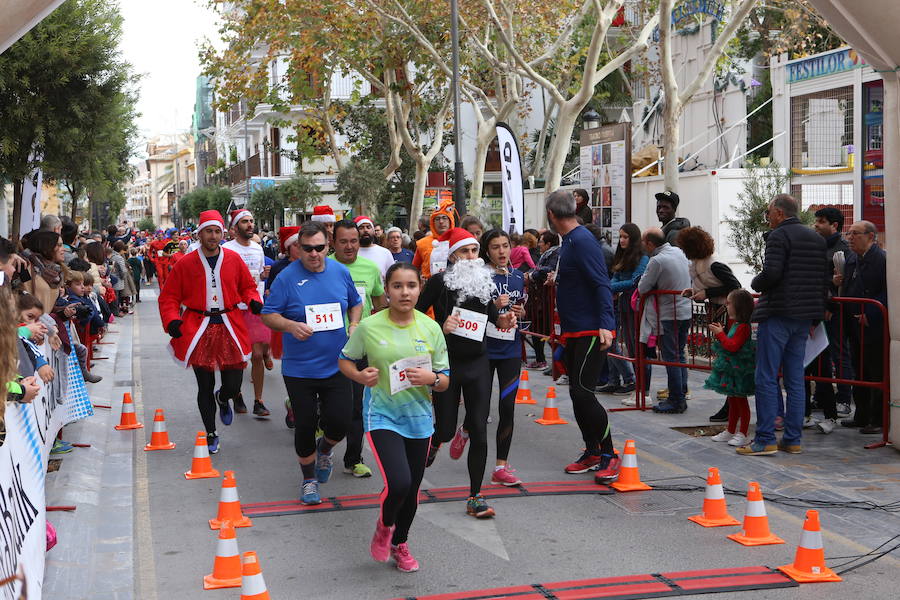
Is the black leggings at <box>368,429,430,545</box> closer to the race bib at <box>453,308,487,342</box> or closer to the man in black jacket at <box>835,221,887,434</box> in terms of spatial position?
the race bib at <box>453,308,487,342</box>

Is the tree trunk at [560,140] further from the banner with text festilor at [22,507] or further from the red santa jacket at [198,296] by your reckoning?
the banner with text festilor at [22,507]

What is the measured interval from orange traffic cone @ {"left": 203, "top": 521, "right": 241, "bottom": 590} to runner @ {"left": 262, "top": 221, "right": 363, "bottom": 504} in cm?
161

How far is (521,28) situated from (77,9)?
1073cm

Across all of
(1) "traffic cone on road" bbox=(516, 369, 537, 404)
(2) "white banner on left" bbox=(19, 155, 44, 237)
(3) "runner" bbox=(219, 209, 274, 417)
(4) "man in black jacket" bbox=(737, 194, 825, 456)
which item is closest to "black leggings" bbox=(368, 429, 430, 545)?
(4) "man in black jacket" bbox=(737, 194, 825, 456)

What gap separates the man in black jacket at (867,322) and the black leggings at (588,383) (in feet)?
8.57

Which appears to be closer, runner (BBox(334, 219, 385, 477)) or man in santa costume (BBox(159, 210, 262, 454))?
runner (BBox(334, 219, 385, 477))

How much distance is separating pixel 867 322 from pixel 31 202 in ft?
42.7

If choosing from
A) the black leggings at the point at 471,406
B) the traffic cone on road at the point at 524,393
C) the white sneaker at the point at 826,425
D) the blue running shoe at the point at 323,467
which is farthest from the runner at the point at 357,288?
the white sneaker at the point at 826,425

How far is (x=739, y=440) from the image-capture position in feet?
29.4

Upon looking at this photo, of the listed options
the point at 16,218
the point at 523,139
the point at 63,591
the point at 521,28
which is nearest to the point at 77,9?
the point at 16,218

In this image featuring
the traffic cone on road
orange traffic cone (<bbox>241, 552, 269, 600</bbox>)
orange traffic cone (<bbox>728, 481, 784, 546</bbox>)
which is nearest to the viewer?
orange traffic cone (<bbox>241, 552, 269, 600</bbox>)

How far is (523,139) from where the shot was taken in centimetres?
4128

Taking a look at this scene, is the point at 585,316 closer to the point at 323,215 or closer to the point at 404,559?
the point at 404,559

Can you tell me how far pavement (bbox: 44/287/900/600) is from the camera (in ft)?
19.0
